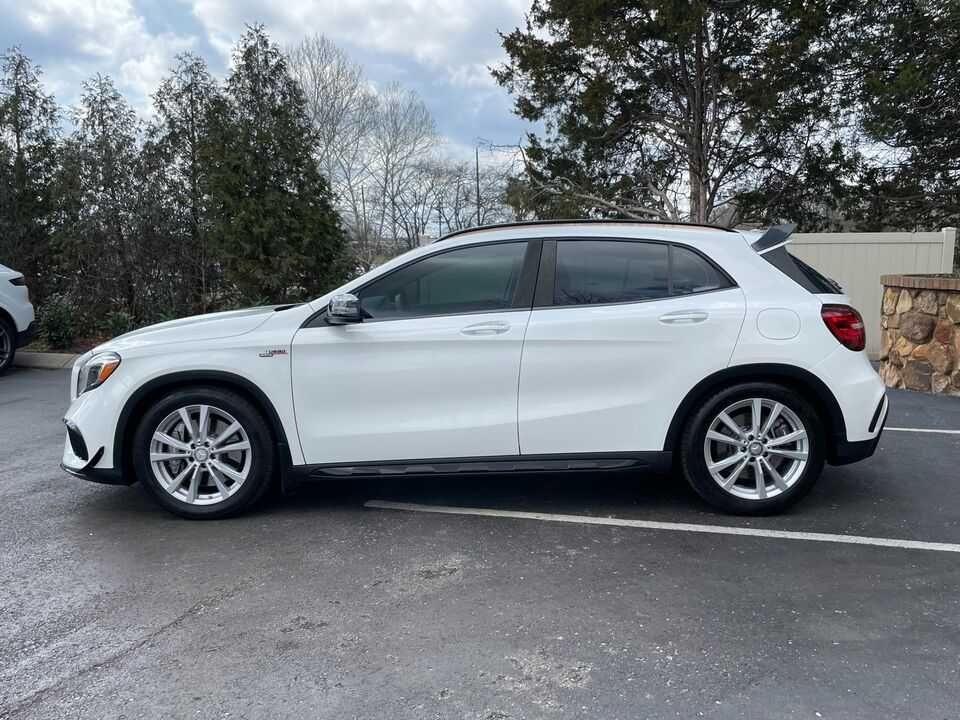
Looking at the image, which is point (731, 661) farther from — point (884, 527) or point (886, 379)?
point (886, 379)

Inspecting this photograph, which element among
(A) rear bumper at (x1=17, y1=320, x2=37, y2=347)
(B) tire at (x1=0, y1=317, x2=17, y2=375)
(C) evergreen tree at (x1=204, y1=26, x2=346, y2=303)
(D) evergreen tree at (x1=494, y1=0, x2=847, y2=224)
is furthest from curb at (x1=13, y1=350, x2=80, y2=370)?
(D) evergreen tree at (x1=494, y1=0, x2=847, y2=224)

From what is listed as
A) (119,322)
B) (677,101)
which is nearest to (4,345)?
(119,322)

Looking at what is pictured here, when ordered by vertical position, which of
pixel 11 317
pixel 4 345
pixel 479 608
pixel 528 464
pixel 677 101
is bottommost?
pixel 479 608

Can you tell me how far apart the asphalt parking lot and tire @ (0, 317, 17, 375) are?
229 inches

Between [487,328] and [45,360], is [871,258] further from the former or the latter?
[45,360]

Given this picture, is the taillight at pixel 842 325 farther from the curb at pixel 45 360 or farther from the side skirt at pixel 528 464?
the curb at pixel 45 360

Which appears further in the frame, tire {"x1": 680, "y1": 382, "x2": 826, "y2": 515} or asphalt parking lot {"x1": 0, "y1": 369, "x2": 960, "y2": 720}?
tire {"x1": 680, "y1": 382, "x2": 826, "y2": 515}

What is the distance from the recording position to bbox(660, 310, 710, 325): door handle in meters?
4.59

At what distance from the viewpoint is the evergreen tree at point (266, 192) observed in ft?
36.5

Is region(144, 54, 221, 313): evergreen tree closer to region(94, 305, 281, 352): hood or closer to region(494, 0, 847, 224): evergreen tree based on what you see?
region(94, 305, 281, 352): hood

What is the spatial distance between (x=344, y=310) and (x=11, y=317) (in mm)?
7849

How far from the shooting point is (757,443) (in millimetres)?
4629

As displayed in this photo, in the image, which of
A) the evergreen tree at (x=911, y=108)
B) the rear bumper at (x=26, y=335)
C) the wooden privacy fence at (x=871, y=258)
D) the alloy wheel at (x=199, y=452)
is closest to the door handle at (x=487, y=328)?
the alloy wheel at (x=199, y=452)

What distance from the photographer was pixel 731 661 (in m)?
3.07
